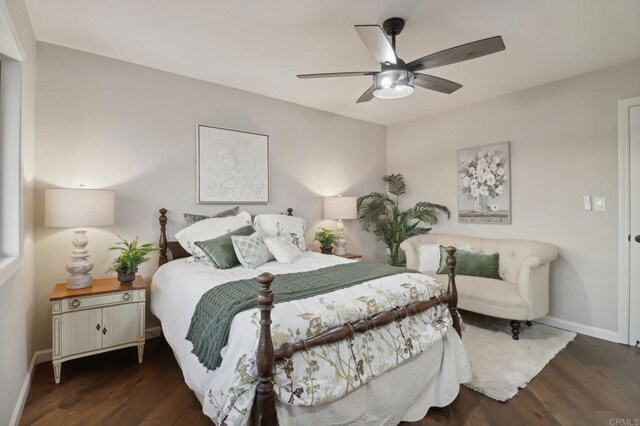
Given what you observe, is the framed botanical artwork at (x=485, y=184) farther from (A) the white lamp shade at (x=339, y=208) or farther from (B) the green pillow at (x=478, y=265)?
(A) the white lamp shade at (x=339, y=208)

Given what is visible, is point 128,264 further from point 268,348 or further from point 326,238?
point 326,238

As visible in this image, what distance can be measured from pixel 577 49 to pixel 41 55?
4.45 m

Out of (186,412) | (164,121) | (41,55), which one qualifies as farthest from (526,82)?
(41,55)

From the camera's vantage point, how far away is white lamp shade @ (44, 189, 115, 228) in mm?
2252

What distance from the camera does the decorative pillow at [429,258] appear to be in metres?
3.72

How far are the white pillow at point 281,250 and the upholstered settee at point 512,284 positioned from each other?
172cm

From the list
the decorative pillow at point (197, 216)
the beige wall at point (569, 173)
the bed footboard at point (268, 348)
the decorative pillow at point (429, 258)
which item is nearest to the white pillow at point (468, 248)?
the decorative pillow at point (429, 258)

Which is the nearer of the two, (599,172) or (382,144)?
(599,172)

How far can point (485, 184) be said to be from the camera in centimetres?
388

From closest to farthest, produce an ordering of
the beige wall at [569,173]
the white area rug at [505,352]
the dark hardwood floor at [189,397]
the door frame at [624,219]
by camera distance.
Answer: the dark hardwood floor at [189,397] < the white area rug at [505,352] < the door frame at [624,219] < the beige wall at [569,173]

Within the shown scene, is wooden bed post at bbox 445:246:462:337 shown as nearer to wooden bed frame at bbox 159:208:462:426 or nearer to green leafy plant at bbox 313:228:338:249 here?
wooden bed frame at bbox 159:208:462:426

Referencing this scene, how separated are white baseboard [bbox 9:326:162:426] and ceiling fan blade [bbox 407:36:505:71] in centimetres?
324

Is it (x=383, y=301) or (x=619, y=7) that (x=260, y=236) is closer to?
(x=383, y=301)

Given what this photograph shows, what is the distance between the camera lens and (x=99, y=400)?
2037 mm
